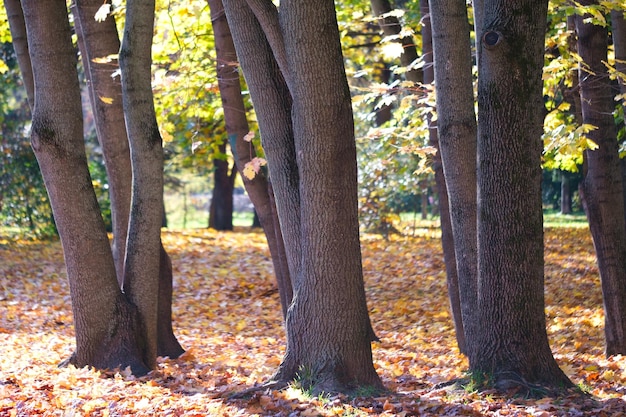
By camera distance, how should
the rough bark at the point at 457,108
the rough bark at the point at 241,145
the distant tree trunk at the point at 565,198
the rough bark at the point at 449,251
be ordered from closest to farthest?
the rough bark at the point at 457,108, the rough bark at the point at 449,251, the rough bark at the point at 241,145, the distant tree trunk at the point at 565,198

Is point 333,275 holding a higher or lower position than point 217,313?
higher

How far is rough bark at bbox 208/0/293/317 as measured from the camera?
9.07 meters

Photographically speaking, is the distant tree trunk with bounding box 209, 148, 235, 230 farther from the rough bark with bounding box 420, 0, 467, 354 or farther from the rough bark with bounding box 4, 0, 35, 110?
the rough bark with bounding box 420, 0, 467, 354

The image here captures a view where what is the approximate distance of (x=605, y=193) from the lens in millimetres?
8234

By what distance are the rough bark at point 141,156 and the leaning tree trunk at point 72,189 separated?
26 cm

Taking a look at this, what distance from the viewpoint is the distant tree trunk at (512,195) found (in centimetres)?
550

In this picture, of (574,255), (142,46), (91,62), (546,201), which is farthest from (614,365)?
(546,201)

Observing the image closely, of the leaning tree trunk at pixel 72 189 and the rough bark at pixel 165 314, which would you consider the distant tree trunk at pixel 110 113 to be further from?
the leaning tree trunk at pixel 72 189

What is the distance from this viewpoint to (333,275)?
5746 mm

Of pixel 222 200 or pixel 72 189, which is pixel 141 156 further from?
pixel 222 200

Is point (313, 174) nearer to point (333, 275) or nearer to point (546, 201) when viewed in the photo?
point (333, 275)

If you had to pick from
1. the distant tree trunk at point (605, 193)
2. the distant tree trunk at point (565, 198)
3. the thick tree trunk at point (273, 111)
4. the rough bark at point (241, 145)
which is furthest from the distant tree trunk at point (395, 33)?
the distant tree trunk at point (565, 198)

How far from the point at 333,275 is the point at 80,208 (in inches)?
107

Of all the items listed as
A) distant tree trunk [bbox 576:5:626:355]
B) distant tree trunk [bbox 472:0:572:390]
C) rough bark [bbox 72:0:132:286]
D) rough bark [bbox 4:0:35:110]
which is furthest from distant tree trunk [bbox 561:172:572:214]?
distant tree trunk [bbox 472:0:572:390]
